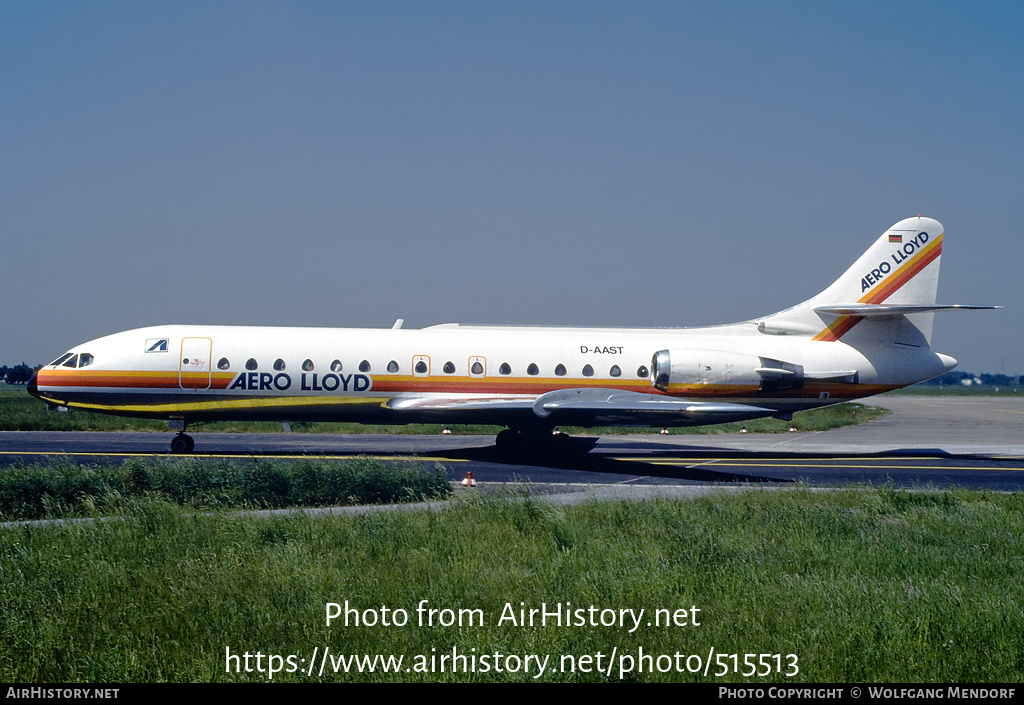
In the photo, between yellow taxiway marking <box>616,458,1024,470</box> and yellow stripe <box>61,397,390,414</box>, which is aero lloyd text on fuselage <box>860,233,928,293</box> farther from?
yellow stripe <box>61,397,390,414</box>

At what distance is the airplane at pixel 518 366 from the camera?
22.6 m

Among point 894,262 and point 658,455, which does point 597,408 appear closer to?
point 658,455

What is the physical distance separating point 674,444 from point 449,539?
801 inches

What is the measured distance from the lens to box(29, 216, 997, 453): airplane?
22594 mm

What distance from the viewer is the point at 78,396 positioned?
74.2 ft

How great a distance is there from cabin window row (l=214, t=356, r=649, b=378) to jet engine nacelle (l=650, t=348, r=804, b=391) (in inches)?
34.9

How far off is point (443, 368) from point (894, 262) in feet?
45.2

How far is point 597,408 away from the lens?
2039cm

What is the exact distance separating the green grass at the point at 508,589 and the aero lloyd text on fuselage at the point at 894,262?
1431 cm

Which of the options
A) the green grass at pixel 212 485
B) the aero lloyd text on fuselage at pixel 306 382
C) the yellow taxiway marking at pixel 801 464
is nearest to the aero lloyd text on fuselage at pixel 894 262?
the yellow taxiway marking at pixel 801 464

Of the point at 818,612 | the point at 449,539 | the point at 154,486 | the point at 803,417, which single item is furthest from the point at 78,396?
the point at 803,417

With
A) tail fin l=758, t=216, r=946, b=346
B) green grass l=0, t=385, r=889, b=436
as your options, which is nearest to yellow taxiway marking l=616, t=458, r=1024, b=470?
tail fin l=758, t=216, r=946, b=346

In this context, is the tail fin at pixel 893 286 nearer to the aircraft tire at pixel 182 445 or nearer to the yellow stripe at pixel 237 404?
the yellow stripe at pixel 237 404
